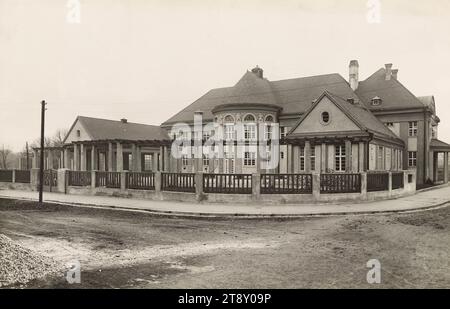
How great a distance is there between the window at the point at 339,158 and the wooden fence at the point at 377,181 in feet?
22.9

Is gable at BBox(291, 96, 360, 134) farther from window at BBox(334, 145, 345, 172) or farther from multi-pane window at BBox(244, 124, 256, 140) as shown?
multi-pane window at BBox(244, 124, 256, 140)

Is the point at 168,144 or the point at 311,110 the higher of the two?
the point at 311,110

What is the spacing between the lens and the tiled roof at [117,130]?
4231 cm

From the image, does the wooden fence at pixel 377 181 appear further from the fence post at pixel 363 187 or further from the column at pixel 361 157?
the column at pixel 361 157

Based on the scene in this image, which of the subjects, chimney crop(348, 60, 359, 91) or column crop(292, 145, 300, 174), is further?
chimney crop(348, 60, 359, 91)

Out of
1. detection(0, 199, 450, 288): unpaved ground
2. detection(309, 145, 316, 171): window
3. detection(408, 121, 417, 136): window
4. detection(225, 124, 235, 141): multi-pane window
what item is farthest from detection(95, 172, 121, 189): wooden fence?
detection(408, 121, 417, 136): window

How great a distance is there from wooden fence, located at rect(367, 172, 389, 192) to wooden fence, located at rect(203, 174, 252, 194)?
20.5 ft

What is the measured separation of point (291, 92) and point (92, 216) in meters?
28.7

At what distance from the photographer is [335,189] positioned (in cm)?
1722

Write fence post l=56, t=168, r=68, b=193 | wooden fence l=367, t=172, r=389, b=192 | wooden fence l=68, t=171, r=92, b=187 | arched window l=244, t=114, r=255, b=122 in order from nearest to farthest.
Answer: wooden fence l=367, t=172, r=389, b=192
wooden fence l=68, t=171, r=92, b=187
fence post l=56, t=168, r=68, b=193
arched window l=244, t=114, r=255, b=122

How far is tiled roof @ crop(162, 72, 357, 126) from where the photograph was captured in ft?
117

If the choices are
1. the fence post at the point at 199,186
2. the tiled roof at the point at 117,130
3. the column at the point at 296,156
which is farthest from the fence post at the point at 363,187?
the tiled roof at the point at 117,130
